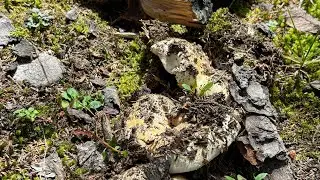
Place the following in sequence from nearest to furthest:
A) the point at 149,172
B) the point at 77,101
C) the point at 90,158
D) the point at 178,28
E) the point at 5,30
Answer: the point at 149,172 → the point at 90,158 → the point at 77,101 → the point at 5,30 → the point at 178,28

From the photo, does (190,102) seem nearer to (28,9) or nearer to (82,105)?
(82,105)

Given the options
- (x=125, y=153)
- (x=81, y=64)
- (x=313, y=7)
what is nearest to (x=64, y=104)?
(x=81, y=64)

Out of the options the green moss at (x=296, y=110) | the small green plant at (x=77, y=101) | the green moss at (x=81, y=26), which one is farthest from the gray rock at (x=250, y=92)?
the green moss at (x=81, y=26)

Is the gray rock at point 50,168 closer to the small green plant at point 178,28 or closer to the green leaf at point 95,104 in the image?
the green leaf at point 95,104

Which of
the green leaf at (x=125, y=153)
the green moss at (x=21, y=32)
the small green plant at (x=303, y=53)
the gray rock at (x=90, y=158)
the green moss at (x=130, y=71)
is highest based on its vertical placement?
the small green plant at (x=303, y=53)

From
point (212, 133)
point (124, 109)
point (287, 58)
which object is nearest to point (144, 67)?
point (124, 109)

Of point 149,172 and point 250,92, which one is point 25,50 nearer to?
point 149,172

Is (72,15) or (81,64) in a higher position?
(72,15)

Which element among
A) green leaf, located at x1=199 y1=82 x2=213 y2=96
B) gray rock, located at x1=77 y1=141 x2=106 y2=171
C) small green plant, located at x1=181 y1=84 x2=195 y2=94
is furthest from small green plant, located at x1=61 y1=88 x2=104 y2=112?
green leaf, located at x1=199 y1=82 x2=213 y2=96
